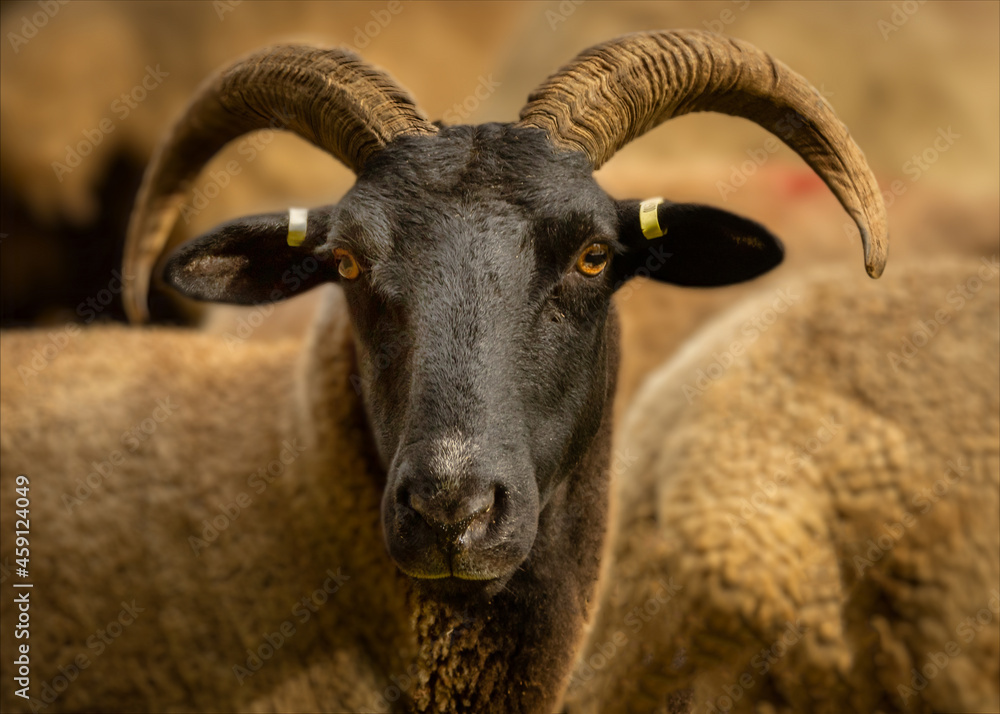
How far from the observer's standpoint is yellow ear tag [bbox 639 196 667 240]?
3.00 m

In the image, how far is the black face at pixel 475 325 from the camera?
7.87 feet

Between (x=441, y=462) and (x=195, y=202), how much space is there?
8040mm

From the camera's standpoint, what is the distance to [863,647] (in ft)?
11.7

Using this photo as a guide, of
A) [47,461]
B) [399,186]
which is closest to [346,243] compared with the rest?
[399,186]

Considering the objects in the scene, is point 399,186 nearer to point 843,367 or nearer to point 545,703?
point 545,703

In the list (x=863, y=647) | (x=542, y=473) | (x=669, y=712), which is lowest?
(x=669, y=712)

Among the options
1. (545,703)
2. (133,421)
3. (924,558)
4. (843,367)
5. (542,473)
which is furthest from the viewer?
(843,367)
